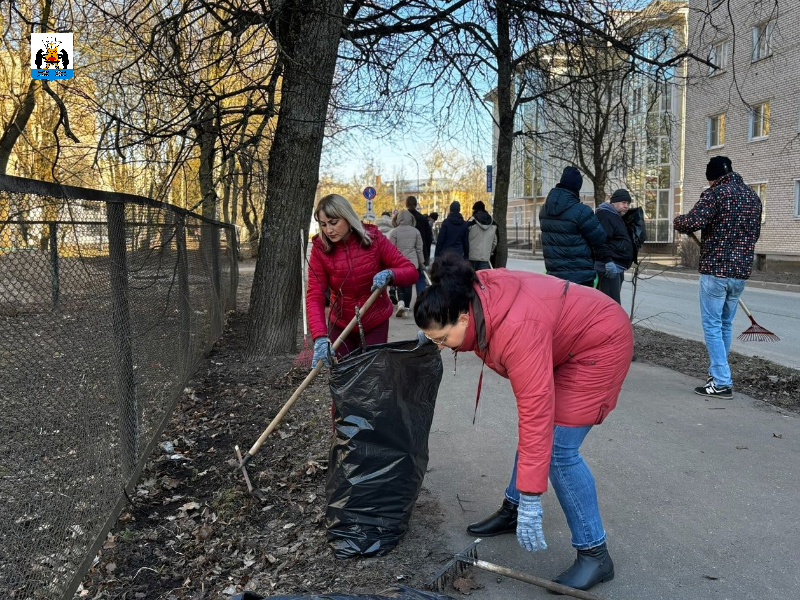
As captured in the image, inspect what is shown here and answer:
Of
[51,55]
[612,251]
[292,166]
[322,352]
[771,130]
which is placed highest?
[771,130]

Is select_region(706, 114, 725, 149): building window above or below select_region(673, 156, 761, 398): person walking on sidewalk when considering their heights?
above

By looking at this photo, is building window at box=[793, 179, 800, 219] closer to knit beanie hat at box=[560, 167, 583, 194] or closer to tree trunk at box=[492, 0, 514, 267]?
tree trunk at box=[492, 0, 514, 267]

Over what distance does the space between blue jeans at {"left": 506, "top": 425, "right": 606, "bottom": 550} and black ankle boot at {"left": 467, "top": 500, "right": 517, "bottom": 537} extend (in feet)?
1.67

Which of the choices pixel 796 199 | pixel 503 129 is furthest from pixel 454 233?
pixel 796 199

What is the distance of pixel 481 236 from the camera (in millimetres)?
10711

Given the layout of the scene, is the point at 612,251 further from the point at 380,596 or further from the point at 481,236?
the point at 380,596

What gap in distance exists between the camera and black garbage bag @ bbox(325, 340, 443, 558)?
298 cm

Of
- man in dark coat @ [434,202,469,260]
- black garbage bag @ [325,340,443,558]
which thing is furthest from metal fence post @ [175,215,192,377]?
man in dark coat @ [434,202,469,260]

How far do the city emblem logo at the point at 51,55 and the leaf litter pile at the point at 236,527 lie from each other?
20.6 ft

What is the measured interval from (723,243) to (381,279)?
3.20 m

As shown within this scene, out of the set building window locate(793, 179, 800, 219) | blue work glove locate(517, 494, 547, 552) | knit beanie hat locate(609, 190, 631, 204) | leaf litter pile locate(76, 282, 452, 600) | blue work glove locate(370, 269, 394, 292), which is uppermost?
building window locate(793, 179, 800, 219)

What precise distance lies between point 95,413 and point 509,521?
6.80 feet

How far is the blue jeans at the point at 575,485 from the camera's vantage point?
8.72 ft

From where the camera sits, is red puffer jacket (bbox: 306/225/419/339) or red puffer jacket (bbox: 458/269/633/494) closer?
red puffer jacket (bbox: 458/269/633/494)
